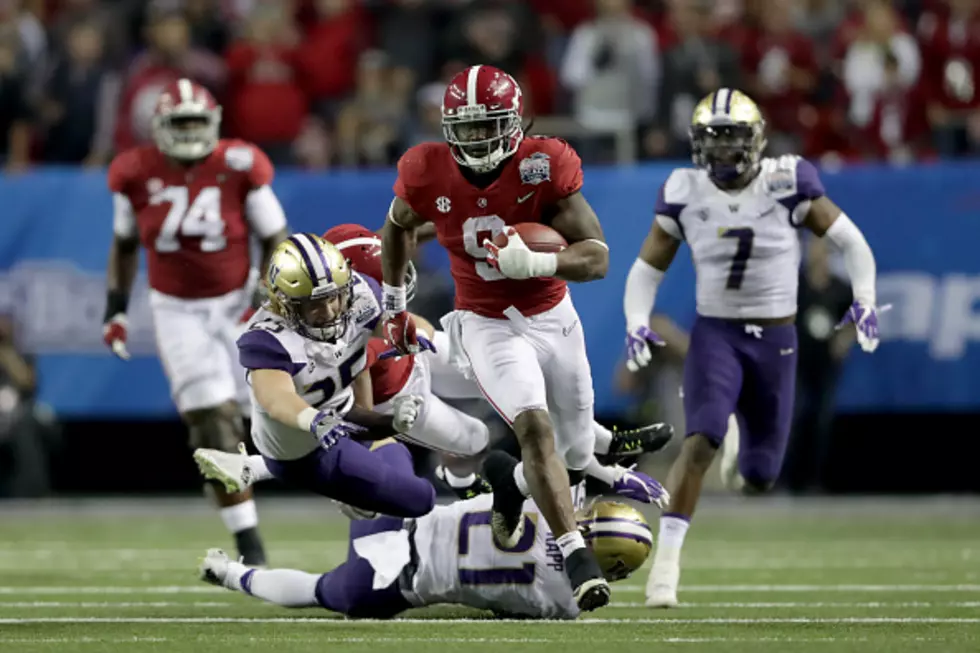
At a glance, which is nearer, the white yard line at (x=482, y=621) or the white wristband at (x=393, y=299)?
the white yard line at (x=482, y=621)

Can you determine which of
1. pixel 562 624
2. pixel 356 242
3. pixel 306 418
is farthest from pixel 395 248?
pixel 562 624

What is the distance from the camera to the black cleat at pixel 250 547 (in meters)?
8.43

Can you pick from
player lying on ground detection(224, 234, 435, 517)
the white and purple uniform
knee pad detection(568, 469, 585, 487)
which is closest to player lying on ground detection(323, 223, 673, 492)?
knee pad detection(568, 469, 585, 487)

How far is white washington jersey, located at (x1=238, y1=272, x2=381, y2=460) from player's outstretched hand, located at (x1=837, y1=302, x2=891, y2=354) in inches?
76.3

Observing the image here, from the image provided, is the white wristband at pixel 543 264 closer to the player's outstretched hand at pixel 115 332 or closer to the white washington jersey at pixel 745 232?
the white washington jersey at pixel 745 232

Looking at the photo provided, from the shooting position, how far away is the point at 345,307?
6.52 m

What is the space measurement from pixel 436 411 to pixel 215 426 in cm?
186

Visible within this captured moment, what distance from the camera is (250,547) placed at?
8.46 meters

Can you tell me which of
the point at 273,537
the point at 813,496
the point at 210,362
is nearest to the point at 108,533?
the point at 273,537

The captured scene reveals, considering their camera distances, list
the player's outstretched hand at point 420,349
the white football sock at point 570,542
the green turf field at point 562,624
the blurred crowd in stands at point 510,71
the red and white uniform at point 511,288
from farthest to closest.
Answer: the blurred crowd in stands at point 510,71 < the player's outstretched hand at point 420,349 < the red and white uniform at point 511,288 < the white football sock at point 570,542 < the green turf field at point 562,624

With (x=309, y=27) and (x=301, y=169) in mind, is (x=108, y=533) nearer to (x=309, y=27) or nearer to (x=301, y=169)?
(x=301, y=169)

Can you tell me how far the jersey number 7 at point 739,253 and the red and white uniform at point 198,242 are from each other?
2.31 meters

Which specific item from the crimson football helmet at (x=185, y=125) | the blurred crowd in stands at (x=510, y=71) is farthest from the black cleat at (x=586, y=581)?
the blurred crowd in stands at (x=510, y=71)

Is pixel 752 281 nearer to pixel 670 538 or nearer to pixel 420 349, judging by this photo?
pixel 670 538
